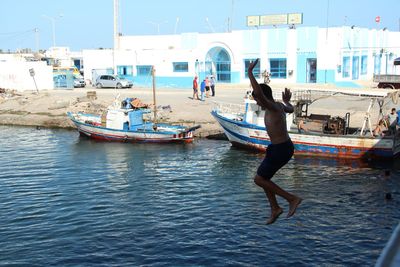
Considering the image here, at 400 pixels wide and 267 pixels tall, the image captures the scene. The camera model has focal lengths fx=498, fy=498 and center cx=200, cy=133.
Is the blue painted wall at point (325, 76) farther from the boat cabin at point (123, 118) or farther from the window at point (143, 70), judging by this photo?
the boat cabin at point (123, 118)

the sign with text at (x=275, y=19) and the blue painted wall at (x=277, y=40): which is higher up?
the sign with text at (x=275, y=19)

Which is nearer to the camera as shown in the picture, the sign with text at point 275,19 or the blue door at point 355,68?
the sign with text at point 275,19

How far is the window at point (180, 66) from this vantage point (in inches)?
2256

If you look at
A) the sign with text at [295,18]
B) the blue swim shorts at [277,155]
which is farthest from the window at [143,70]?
the blue swim shorts at [277,155]

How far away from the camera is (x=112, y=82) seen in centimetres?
5631

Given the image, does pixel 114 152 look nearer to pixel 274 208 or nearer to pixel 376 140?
pixel 376 140

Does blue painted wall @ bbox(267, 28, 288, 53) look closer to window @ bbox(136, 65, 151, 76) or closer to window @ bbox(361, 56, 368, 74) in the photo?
window @ bbox(361, 56, 368, 74)

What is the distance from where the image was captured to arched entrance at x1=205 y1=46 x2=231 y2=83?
5578cm

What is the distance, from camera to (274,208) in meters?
7.81

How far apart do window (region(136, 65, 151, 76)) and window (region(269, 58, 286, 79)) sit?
15614mm

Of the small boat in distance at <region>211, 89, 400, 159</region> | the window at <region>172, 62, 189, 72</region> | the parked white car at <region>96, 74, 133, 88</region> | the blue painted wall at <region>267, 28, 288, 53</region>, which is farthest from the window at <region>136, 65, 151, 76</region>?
the small boat in distance at <region>211, 89, 400, 159</region>

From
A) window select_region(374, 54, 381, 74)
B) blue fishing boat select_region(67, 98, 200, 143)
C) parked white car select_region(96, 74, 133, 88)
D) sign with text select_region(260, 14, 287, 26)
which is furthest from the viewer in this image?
window select_region(374, 54, 381, 74)

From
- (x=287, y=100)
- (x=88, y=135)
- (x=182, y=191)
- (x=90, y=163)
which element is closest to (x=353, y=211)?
(x=182, y=191)

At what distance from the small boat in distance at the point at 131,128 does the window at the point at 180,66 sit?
2684 centimetres
